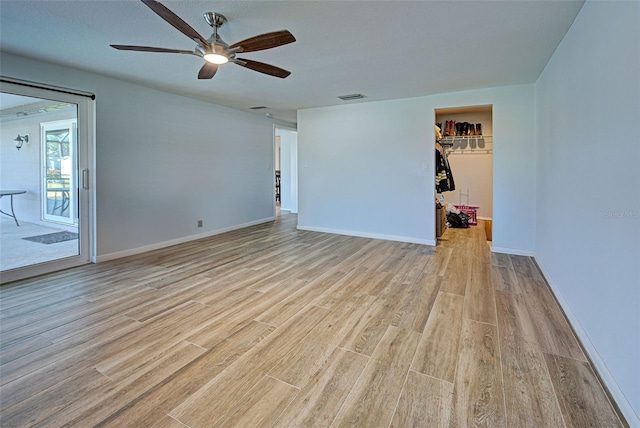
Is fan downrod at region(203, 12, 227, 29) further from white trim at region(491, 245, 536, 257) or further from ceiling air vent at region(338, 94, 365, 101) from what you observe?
white trim at region(491, 245, 536, 257)

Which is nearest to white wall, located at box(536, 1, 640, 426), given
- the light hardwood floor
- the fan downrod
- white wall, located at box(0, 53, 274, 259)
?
the light hardwood floor

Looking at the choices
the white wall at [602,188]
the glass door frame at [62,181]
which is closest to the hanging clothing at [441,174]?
the white wall at [602,188]

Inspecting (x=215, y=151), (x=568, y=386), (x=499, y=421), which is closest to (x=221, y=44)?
(x=499, y=421)

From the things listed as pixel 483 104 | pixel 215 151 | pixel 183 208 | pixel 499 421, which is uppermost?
pixel 483 104

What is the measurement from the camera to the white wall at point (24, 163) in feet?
10.9

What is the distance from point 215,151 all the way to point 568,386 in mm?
5529

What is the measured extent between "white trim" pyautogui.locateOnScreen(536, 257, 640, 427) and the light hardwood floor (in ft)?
0.17

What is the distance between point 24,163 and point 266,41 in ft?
10.8

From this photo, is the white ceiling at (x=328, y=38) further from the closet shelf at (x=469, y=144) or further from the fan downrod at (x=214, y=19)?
the closet shelf at (x=469, y=144)

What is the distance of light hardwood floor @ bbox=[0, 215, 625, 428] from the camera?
1.49m

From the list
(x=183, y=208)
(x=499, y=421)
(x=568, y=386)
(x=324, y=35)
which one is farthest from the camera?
(x=183, y=208)

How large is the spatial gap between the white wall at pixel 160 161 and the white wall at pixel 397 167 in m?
1.26

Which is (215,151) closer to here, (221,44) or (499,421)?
(221,44)

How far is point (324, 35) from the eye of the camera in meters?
2.69
